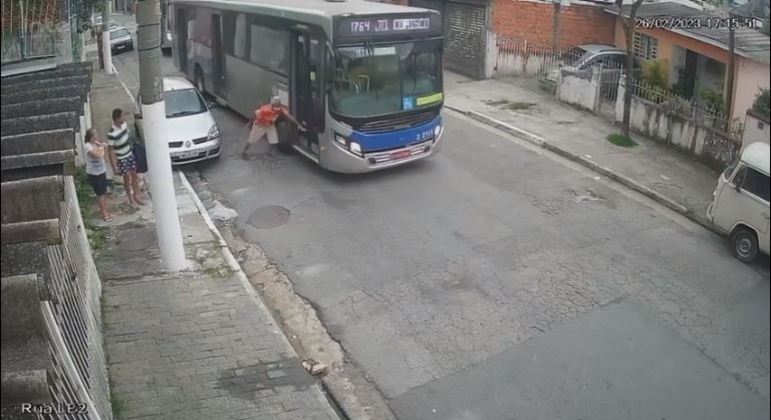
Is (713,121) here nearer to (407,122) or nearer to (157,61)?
(407,122)

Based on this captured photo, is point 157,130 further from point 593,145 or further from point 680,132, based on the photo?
point 680,132

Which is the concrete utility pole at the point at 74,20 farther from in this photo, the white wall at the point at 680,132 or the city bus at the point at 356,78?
the white wall at the point at 680,132

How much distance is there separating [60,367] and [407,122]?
9440mm

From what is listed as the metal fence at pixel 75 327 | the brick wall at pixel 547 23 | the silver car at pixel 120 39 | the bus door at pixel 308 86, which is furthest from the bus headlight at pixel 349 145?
the silver car at pixel 120 39

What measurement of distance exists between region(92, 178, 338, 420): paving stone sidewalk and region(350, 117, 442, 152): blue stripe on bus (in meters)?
3.33

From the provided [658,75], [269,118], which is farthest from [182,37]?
[658,75]

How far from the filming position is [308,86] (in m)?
13.8

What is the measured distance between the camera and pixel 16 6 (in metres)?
11.9

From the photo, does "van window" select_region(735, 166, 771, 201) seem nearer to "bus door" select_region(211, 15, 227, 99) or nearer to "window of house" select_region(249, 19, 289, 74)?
"window of house" select_region(249, 19, 289, 74)

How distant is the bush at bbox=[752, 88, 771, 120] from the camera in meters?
2.30

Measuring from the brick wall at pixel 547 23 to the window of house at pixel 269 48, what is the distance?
32.5 ft

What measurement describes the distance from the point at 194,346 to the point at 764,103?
23.6ft

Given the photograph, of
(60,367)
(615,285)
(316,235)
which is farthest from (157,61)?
(615,285)

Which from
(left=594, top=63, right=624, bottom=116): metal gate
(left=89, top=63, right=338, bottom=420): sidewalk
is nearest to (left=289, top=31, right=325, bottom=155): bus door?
(left=89, top=63, right=338, bottom=420): sidewalk
